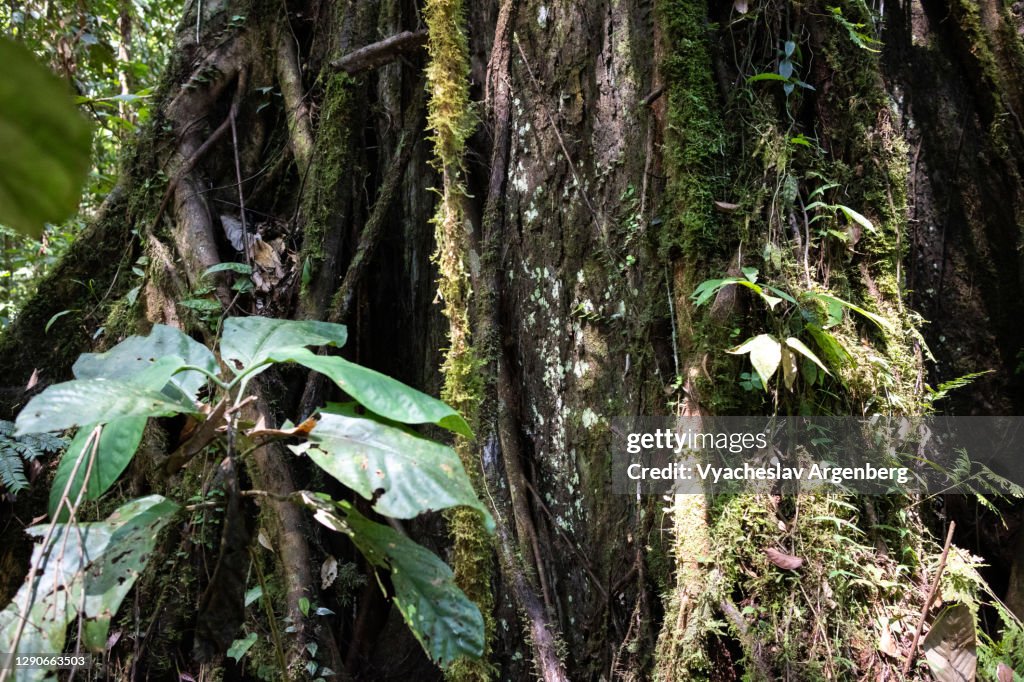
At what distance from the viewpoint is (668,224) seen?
2.04m

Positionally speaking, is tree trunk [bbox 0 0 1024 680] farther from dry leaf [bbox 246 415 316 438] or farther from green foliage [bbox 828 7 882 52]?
dry leaf [bbox 246 415 316 438]

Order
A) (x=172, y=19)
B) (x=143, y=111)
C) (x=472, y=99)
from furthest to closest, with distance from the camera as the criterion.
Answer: (x=172, y=19) → (x=143, y=111) → (x=472, y=99)

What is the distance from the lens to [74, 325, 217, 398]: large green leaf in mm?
1518

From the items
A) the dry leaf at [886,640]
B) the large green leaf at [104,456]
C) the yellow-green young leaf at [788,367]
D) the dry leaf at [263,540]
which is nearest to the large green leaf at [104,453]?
the large green leaf at [104,456]

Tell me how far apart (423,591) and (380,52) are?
2133 mm

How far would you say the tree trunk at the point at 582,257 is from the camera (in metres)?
1.97

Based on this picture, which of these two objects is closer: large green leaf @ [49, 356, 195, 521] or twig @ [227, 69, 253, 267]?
large green leaf @ [49, 356, 195, 521]

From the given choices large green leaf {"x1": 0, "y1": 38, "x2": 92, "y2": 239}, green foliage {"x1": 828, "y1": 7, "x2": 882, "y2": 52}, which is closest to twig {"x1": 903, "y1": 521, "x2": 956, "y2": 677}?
green foliage {"x1": 828, "y1": 7, "x2": 882, "y2": 52}

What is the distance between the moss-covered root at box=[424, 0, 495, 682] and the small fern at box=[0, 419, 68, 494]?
139cm

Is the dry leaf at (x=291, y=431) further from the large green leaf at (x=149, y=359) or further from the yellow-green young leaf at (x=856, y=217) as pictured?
the yellow-green young leaf at (x=856, y=217)

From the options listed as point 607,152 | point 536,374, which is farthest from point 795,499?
point 607,152

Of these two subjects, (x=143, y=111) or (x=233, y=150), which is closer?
(x=233, y=150)

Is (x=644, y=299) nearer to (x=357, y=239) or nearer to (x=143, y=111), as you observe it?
(x=357, y=239)

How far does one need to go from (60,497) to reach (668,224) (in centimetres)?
162
